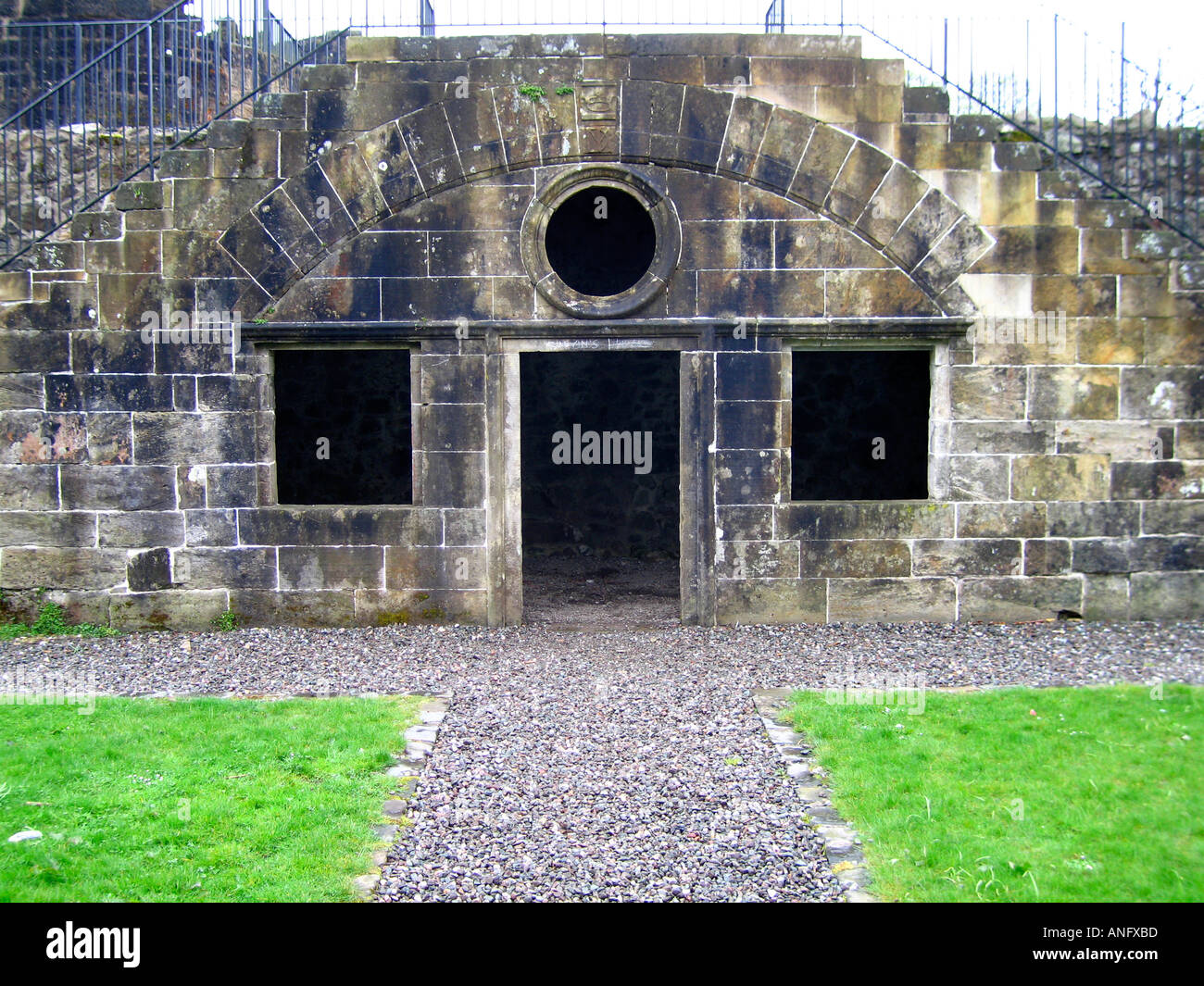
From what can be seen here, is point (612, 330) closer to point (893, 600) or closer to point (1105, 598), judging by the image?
point (893, 600)

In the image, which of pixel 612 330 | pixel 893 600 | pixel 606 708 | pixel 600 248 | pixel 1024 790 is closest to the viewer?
pixel 1024 790

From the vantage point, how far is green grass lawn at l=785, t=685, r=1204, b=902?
383 cm

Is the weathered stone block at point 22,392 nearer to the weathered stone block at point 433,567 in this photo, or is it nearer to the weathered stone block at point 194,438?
the weathered stone block at point 194,438

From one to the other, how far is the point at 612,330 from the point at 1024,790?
4.84 m

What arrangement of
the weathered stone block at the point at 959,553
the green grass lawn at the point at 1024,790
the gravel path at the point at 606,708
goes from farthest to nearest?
the weathered stone block at the point at 959,553 < the gravel path at the point at 606,708 < the green grass lawn at the point at 1024,790

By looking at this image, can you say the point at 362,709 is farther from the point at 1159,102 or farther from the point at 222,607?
the point at 1159,102

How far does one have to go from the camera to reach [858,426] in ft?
42.8

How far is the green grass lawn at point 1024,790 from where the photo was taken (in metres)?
3.83

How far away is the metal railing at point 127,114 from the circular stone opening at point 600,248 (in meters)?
3.82

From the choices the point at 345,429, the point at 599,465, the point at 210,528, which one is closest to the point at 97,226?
the point at 210,528

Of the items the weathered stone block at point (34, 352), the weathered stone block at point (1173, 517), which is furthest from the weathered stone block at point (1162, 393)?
the weathered stone block at point (34, 352)

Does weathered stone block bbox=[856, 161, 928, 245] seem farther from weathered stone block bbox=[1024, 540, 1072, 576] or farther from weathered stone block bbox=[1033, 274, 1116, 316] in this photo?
weathered stone block bbox=[1024, 540, 1072, 576]

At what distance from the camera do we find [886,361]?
1304 centimetres

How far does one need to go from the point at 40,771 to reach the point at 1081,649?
679cm
